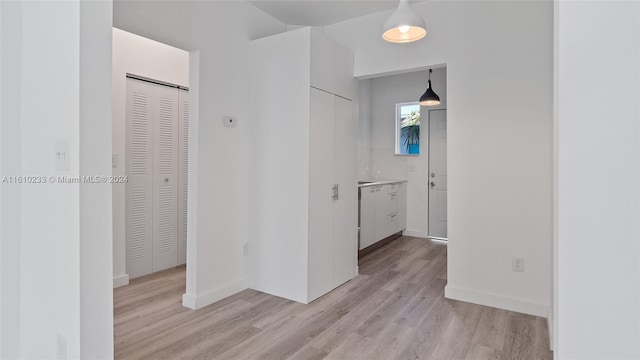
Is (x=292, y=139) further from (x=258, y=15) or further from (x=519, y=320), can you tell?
(x=519, y=320)

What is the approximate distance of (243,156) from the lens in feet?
10.8

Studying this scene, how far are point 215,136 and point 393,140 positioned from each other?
361 cm

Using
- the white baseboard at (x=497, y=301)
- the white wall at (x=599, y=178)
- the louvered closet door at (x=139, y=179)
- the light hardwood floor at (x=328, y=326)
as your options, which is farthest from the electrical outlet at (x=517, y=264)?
the louvered closet door at (x=139, y=179)

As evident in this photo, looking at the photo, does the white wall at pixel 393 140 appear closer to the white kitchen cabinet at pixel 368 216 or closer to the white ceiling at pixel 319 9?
the white kitchen cabinet at pixel 368 216

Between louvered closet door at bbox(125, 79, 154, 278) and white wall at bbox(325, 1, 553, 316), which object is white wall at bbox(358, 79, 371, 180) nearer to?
white wall at bbox(325, 1, 553, 316)
